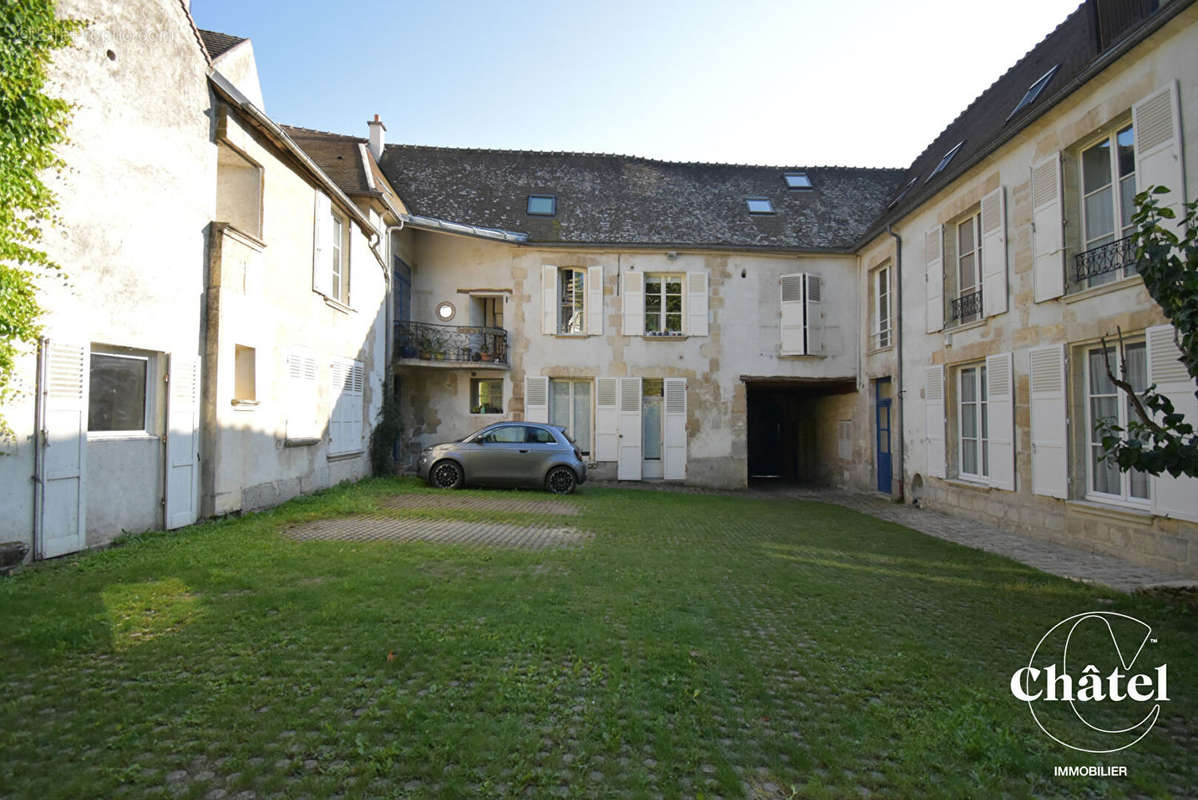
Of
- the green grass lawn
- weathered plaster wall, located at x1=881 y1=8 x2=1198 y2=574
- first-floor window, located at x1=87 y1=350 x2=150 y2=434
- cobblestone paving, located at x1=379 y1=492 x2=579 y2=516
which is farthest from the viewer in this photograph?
cobblestone paving, located at x1=379 y1=492 x2=579 y2=516

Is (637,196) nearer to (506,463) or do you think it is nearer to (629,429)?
(629,429)

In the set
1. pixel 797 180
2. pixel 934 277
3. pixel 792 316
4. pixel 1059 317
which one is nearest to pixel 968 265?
pixel 934 277

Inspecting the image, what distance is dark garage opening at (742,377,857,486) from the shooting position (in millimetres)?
17300

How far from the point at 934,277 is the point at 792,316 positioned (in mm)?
4460

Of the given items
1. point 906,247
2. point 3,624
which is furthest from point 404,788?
point 906,247

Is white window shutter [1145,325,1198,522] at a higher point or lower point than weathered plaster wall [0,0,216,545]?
lower

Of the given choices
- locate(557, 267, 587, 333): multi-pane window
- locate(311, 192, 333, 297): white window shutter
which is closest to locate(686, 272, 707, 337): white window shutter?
locate(557, 267, 587, 333): multi-pane window

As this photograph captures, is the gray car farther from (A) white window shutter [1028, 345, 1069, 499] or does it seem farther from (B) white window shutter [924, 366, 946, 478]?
(A) white window shutter [1028, 345, 1069, 499]

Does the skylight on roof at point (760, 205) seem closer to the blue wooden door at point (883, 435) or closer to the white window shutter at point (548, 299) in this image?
the blue wooden door at point (883, 435)

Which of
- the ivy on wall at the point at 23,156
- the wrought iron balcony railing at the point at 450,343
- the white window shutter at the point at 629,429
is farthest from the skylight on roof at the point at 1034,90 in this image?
the ivy on wall at the point at 23,156

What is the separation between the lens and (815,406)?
19000 millimetres

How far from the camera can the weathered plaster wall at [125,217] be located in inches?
227

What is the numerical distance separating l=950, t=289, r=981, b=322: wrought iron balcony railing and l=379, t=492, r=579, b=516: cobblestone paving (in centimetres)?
744

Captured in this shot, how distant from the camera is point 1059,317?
8664 millimetres
